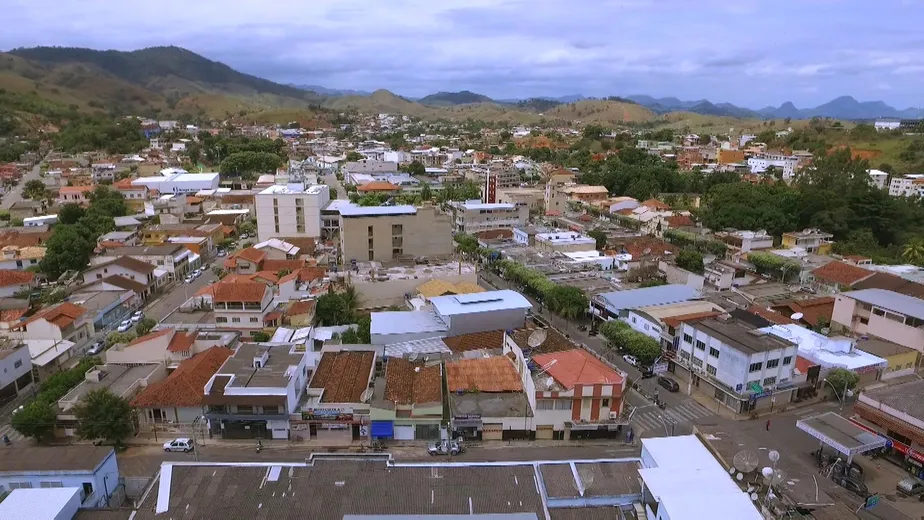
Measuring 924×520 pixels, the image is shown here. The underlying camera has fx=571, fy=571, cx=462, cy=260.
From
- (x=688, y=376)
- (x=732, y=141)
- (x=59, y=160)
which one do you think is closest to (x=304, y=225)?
(x=688, y=376)

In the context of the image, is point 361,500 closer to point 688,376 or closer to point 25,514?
point 25,514

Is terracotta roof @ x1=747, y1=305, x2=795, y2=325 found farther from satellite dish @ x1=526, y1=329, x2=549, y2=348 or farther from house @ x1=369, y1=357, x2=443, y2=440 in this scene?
house @ x1=369, y1=357, x2=443, y2=440

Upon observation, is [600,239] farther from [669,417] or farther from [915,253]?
[669,417]

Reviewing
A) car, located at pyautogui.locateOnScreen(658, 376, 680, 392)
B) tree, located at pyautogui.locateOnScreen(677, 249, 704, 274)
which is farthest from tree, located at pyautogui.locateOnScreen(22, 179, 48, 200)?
car, located at pyautogui.locateOnScreen(658, 376, 680, 392)

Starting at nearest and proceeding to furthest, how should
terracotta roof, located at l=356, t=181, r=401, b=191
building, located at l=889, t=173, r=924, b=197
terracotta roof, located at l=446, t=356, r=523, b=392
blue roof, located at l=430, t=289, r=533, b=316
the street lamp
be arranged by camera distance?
terracotta roof, located at l=446, t=356, r=523, b=392 < the street lamp < blue roof, located at l=430, t=289, r=533, b=316 < building, located at l=889, t=173, r=924, b=197 < terracotta roof, located at l=356, t=181, r=401, b=191

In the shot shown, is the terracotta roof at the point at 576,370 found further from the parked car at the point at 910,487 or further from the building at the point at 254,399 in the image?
the building at the point at 254,399
